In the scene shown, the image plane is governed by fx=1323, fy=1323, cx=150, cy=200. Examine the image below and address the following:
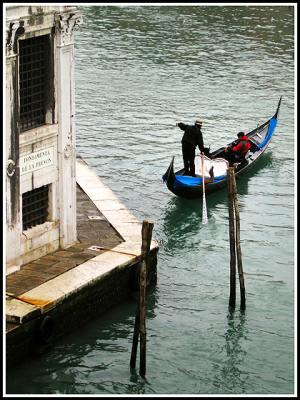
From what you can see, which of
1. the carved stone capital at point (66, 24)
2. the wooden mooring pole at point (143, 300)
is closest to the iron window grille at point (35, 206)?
the carved stone capital at point (66, 24)

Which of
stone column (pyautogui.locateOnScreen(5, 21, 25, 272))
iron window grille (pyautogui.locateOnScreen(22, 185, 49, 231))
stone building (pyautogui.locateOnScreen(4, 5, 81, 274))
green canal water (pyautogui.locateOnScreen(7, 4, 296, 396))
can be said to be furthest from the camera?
iron window grille (pyautogui.locateOnScreen(22, 185, 49, 231))

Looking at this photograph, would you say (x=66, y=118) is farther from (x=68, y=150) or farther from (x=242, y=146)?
(x=242, y=146)

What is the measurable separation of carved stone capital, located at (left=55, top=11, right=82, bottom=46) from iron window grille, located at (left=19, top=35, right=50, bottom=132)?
0.21m

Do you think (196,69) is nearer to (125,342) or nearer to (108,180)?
(108,180)

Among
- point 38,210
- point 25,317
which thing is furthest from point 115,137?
point 25,317

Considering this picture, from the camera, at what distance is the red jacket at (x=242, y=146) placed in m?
26.2

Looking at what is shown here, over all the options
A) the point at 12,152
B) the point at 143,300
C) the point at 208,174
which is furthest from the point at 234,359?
the point at 208,174

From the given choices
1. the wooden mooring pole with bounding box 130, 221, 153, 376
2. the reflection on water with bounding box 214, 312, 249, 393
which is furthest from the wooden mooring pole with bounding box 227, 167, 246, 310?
the wooden mooring pole with bounding box 130, 221, 153, 376

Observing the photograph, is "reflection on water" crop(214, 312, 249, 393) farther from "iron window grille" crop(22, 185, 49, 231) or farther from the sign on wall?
the sign on wall

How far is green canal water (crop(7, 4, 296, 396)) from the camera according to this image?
1808 cm

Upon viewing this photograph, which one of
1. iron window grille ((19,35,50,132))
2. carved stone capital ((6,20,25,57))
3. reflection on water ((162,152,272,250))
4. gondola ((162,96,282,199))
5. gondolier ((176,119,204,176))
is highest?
carved stone capital ((6,20,25,57))

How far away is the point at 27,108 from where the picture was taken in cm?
1873

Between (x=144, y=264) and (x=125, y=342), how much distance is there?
1968 mm

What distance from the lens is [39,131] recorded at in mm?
18750
